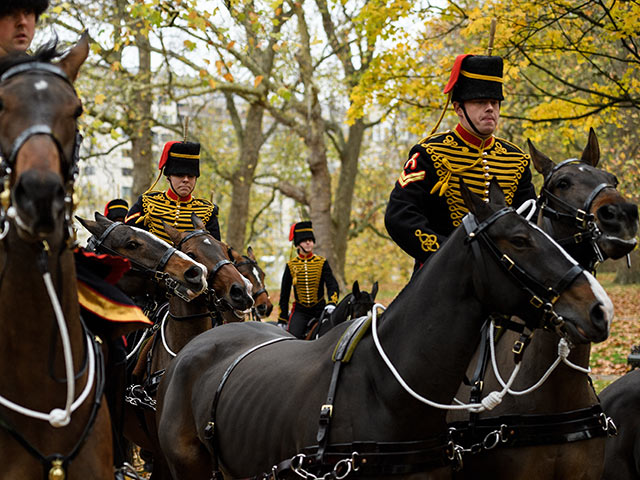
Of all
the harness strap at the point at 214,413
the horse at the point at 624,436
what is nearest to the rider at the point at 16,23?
the harness strap at the point at 214,413

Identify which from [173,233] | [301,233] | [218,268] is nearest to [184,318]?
[218,268]

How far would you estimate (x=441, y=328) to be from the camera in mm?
3799

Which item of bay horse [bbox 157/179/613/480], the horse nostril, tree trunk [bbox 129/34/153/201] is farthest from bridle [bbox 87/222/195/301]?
tree trunk [bbox 129/34/153/201]

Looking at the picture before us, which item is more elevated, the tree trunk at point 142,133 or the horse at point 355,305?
the tree trunk at point 142,133

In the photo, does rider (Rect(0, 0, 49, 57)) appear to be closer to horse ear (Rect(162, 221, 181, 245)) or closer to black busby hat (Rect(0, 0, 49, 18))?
→ black busby hat (Rect(0, 0, 49, 18))

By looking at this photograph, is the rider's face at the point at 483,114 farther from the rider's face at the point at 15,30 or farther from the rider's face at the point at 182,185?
the rider's face at the point at 182,185

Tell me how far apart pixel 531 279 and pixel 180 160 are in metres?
5.36

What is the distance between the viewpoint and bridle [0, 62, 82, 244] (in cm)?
286

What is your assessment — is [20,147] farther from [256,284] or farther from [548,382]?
[256,284]

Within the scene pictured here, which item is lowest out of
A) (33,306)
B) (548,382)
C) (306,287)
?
(306,287)

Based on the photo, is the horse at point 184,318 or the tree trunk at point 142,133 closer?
the horse at point 184,318

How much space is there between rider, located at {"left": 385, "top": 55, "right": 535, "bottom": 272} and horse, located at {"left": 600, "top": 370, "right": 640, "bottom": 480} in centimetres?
148

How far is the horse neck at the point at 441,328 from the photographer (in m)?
3.77

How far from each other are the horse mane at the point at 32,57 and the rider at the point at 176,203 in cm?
454
